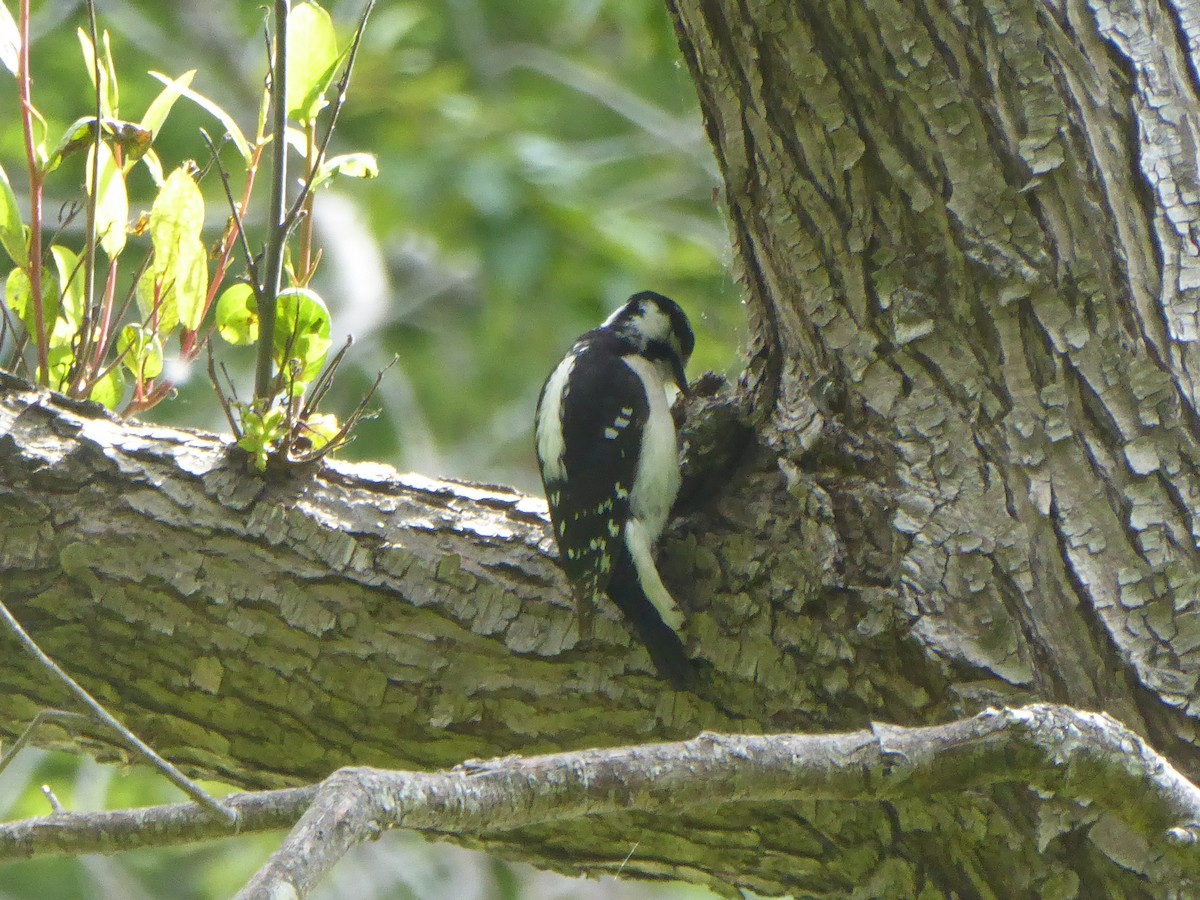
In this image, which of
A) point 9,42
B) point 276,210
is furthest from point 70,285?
point 276,210

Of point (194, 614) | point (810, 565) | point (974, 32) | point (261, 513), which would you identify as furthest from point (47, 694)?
point (974, 32)

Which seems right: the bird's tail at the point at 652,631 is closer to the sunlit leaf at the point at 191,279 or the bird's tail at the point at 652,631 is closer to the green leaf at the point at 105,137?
the sunlit leaf at the point at 191,279

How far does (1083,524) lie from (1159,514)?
11 cm

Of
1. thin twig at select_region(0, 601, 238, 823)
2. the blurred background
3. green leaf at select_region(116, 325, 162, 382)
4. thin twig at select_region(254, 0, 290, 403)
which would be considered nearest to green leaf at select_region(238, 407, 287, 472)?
thin twig at select_region(254, 0, 290, 403)

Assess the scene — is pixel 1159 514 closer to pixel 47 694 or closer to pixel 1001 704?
pixel 1001 704

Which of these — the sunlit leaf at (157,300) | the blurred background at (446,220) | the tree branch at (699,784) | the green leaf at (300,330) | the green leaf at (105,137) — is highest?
the blurred background at (446,220)

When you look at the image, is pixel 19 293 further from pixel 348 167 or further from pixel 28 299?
pixel 348 167

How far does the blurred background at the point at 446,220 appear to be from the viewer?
620 centimetres

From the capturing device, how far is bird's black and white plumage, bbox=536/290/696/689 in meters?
2.22

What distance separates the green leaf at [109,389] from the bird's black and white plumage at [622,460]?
88cm

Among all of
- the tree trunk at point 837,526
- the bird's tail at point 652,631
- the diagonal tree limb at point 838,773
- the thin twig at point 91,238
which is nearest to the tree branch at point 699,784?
the diagonal tree limb at point 838,773

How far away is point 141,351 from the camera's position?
2.57 metres

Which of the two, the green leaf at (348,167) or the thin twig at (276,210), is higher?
the green leaf at (348,167)

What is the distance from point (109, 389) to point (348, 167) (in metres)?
0.73
